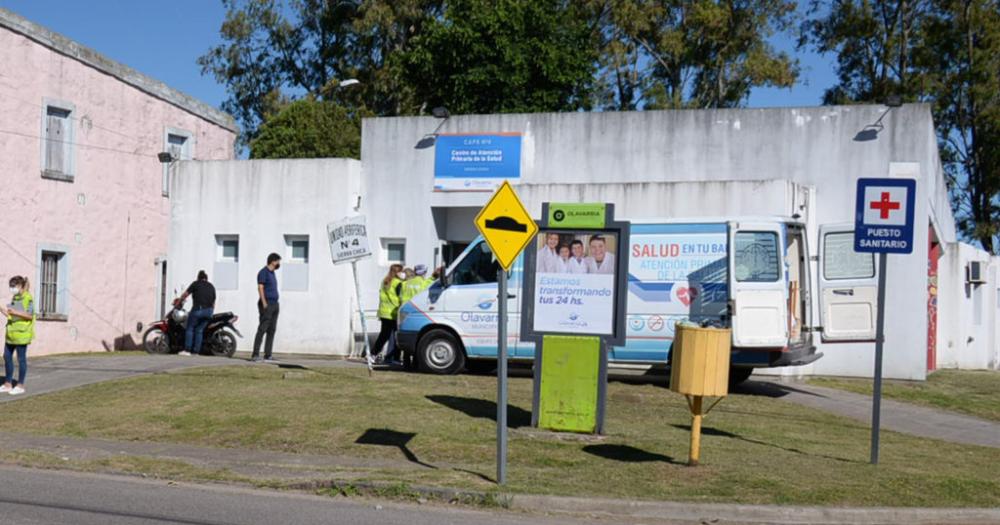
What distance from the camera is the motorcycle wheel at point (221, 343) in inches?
879

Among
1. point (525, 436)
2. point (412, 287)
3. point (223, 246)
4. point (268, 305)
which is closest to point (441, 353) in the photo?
point (412, 287)

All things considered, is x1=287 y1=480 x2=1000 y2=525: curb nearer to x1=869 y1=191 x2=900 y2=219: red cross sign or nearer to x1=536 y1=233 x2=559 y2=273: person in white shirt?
x1=869 y1=191 x2=900 y2=219: red cross sign

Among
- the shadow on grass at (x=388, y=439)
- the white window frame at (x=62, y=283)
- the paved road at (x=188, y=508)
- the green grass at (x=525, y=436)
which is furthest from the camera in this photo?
the white window frame at (x=62, y=283)

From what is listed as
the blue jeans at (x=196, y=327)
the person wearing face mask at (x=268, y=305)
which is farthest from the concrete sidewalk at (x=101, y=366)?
the blue jeans at (x=196, y=327)

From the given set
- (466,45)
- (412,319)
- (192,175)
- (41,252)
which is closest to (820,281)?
(412,319)

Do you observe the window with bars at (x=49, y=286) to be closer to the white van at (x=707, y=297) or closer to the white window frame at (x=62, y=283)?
the white window frame at (x=62, y=283)

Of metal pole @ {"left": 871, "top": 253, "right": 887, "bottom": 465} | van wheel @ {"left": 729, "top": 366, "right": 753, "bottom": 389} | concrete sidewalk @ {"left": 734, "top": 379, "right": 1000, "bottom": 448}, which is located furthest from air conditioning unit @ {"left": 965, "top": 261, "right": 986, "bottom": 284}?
metal pole @ {"left": 871, "top": 253, "right": 887, "bottom": 465}

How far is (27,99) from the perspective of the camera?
77.9 ft

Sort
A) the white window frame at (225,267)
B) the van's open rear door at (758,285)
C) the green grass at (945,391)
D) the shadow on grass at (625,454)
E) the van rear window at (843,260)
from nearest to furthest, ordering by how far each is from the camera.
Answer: the shadow on grass at (625,454) → the van's open rear door at (758,285) → the green grass at (945,391) → the van rear window at (843,260) → the white window frame at (225,267)

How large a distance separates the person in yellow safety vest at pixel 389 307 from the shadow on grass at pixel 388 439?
21.2 feet

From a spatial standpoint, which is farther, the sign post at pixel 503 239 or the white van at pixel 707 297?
the white van at pixel 707 297

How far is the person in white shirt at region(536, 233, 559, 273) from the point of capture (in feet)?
41.4

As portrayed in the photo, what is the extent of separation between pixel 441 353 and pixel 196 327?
6257 millimetres

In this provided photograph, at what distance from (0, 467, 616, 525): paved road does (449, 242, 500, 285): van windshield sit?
8.02 m
